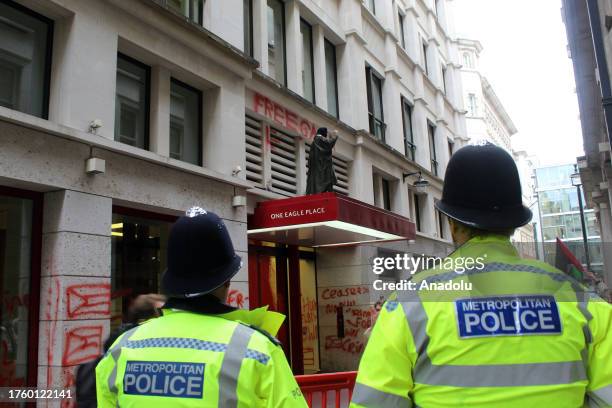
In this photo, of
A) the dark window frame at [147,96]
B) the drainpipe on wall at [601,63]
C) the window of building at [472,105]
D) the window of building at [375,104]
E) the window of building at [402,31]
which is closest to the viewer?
the drainpipe on wall at [601,63]

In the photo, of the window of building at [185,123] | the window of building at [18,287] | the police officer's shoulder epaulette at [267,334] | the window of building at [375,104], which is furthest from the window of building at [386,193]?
the police officer's shoulder epaulette at [267,334]

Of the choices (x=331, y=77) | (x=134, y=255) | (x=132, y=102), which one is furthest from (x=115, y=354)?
(x=331, y=77)

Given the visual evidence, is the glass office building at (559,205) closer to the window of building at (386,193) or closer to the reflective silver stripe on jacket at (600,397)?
the window of building at (386,193)

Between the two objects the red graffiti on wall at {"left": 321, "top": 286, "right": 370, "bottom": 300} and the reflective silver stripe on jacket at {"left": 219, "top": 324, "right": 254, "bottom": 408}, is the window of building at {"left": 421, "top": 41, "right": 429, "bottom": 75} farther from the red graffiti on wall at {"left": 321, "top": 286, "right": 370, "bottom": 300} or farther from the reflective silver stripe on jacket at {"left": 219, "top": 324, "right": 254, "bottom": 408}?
the reflective silver stripe on jacket at {"left": 219, "top": 324, "right": 254, "bottom": 408}

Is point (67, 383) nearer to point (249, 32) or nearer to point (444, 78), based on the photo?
point (249, 32)

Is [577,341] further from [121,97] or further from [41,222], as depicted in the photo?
[121,97]

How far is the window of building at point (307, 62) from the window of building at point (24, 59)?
7978 millimetres

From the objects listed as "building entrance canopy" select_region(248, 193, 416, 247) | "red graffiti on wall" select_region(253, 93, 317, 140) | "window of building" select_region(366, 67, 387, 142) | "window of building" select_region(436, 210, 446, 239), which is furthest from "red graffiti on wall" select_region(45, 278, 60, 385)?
"window of building" select_region(436, 210, 446, 239)

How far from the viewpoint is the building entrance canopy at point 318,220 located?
1119 centimetres

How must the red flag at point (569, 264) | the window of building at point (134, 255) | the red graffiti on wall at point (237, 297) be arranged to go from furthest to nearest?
the red graffiti on wall at point (237, 297)
the window of building at point (134, 255)
the red flag at point (569, 264)

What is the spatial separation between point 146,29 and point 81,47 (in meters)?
1.55

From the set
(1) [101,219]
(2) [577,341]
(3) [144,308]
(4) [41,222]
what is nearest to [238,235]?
(1) [101,219]

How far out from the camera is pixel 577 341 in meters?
1.94

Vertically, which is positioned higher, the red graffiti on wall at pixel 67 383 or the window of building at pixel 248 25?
the window of building at pixel 248 25
